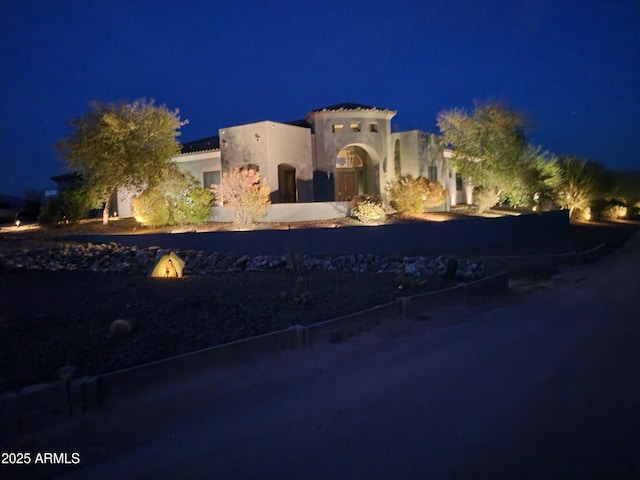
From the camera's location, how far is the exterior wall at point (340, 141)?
1145 inches

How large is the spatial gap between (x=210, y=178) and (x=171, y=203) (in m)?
5.23

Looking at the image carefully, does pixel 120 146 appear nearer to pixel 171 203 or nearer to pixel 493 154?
pixel 171 203

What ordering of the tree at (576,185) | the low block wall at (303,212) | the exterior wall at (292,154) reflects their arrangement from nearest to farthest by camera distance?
the low block wall at (303,212) < the exterior wall at (292,154) < the tree at (576,185)

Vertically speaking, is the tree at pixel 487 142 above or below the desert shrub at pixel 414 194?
above

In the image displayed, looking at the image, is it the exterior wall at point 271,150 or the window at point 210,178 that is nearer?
the exterior wall at point 271,150

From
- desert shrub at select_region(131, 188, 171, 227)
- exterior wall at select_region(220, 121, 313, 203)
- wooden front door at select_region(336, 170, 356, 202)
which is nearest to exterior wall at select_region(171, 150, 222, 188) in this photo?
exterior wall at select_region(220, 121, 313, 203)

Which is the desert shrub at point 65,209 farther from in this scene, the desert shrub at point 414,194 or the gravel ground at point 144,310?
the desert shrub at point 414,194

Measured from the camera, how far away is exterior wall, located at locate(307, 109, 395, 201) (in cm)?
2908

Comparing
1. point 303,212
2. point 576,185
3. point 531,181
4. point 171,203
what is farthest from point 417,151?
point 576,185

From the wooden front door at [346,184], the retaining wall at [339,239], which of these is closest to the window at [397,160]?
the wooden front door at [346,184]

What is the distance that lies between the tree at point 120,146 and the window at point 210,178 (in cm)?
404

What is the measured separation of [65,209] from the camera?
2639 cm

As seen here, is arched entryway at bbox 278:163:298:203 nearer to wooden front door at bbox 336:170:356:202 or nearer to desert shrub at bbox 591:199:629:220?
wooden front door at bbox 336:170:356:202

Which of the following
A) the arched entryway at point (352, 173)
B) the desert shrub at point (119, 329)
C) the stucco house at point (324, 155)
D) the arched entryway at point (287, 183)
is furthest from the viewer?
the arched entryway at point (352, 173)
